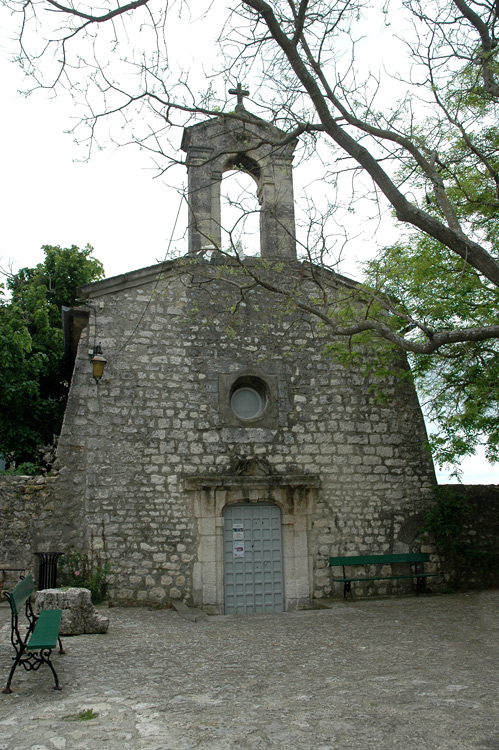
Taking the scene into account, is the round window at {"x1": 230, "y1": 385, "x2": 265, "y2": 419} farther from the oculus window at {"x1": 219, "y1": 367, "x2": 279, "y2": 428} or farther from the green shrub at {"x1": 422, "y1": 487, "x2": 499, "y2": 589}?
the green shrub at {"x1": 422, "y1": 487, "x2": 499, "y2": 589}

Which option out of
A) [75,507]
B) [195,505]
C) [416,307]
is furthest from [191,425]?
[416,307]

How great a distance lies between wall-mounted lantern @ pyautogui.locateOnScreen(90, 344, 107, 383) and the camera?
9.59 metres

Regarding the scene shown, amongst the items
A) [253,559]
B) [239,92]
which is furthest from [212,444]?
[239,92]

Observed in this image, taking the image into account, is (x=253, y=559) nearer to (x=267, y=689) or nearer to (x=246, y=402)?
(x=246, y=402)

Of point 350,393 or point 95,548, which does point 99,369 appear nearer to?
point 95,548

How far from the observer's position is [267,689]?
4750 millimetres

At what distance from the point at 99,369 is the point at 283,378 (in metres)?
3.10

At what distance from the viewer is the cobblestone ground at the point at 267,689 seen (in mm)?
3658

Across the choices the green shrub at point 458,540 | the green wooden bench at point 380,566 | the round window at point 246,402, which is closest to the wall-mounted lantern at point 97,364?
the round window at point 246,402

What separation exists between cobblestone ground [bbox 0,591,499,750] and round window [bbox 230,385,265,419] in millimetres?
3743

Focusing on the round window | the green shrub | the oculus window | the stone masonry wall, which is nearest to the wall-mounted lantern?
the stone masonry wall

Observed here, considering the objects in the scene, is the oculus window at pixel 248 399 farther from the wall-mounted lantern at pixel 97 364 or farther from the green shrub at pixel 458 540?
the green shrub at pixel 458 540

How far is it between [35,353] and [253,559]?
7.43 meters

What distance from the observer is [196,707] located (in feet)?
14.0
